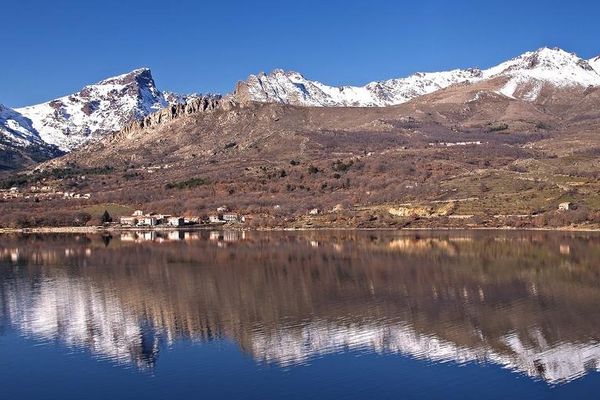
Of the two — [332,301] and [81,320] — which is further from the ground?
[81,320]

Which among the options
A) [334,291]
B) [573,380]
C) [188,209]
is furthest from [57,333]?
[188,209]

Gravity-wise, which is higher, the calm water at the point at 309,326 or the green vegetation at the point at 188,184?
the green vegetation at the point at 188,184

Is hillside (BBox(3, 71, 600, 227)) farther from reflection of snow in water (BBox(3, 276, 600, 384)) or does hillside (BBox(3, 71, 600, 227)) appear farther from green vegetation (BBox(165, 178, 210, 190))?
reflection of snow in water (BBox(3, 276, 600, 384))

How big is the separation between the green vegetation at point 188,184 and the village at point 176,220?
1602 cm

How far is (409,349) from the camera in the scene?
106 feet

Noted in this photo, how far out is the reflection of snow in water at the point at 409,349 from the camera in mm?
29422

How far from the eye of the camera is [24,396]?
88.6ft

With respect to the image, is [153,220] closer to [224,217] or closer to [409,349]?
[224,217]

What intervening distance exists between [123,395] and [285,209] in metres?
89.8

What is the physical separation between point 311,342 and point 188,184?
10961cm

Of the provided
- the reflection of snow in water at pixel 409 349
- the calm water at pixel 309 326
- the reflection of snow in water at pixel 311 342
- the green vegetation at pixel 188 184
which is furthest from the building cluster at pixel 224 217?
the reflection of snow in water at pixel 409 349

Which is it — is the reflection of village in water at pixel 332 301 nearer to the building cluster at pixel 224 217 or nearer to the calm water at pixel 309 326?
the calm water at pixel 309 326

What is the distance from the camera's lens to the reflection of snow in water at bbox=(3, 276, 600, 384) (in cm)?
3027

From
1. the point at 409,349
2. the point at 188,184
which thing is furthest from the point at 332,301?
the point at 188,184
